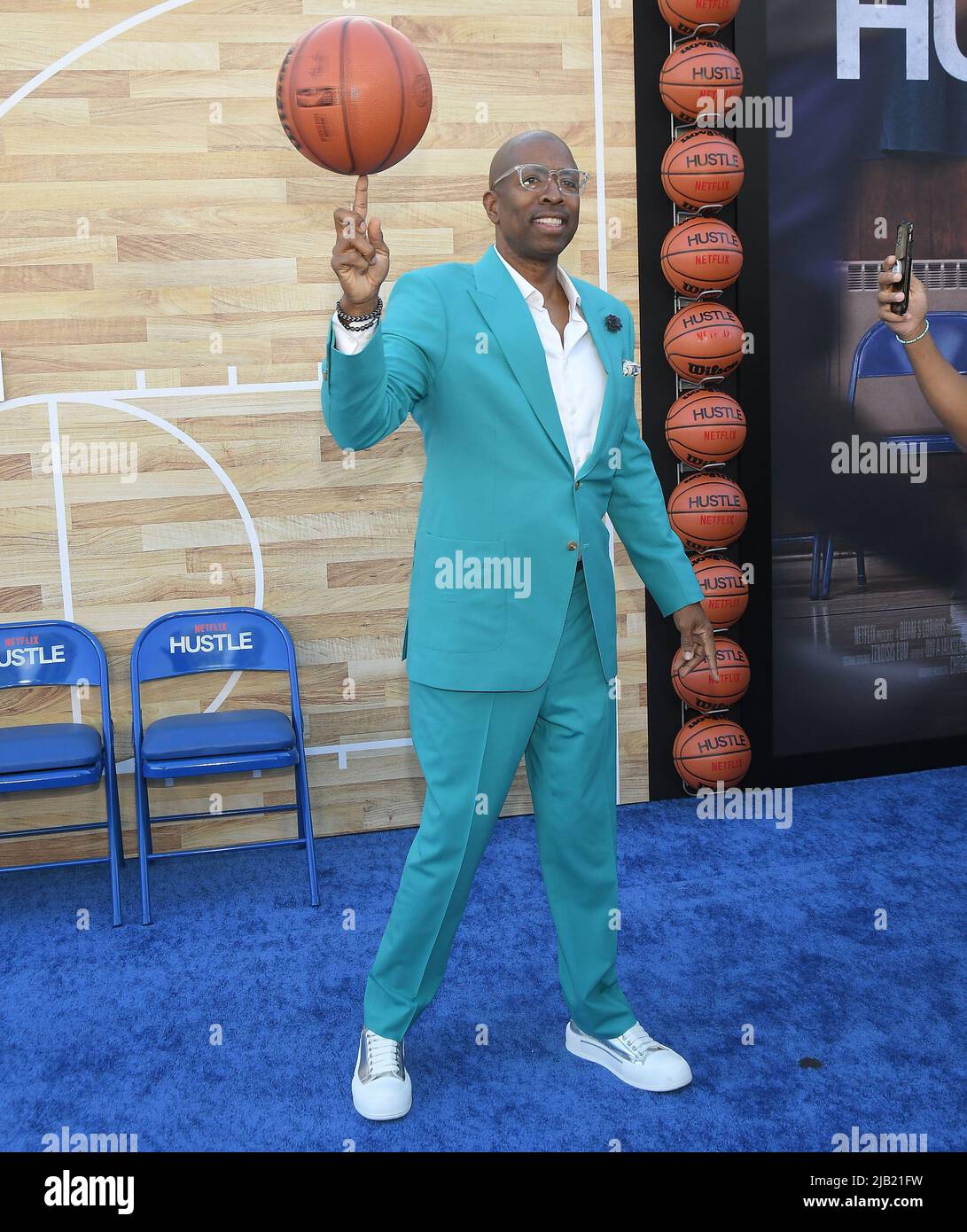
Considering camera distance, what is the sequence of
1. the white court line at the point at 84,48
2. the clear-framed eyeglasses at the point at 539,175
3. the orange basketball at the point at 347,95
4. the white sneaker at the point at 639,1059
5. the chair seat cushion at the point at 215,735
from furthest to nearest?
the white court line at the point at 84,48 → the chair seat cushion at the point at 215,735 → the white sneaker at the point at 639,1059 → the clear-framed eyeglasses at the point at 539,175 → the orange basketball at the point at 347,95

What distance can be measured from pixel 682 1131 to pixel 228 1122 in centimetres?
89

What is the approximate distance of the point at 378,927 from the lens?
10.8 feet

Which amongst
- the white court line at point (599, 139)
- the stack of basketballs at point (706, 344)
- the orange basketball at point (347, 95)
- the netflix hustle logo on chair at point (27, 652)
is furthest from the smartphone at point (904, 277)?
the netflix hustle logo on chair at point (27, 652)

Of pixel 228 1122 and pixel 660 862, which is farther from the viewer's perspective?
pixel 660 862

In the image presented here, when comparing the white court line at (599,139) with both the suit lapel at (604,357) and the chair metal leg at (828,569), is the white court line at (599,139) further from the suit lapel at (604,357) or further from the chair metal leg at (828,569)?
the suit lapel at (604,357)

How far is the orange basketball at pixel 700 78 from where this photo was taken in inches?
146

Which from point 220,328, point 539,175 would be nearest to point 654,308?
point 220,328

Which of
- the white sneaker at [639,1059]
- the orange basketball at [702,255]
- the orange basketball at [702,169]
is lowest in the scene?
the white sneaker at [639,1059]

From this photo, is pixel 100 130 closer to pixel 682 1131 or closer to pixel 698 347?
pixel 698 347

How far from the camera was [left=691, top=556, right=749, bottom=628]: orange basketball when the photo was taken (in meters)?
3.88

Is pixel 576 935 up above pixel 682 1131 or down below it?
above

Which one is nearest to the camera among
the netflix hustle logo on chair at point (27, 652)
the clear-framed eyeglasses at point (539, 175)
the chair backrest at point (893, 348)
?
the clear-framed eyeglasses at point (539, 175)

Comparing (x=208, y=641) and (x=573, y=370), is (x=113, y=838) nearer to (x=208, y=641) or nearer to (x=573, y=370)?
(x=208, y=641)

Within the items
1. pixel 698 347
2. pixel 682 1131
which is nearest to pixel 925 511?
pixel 698 347
